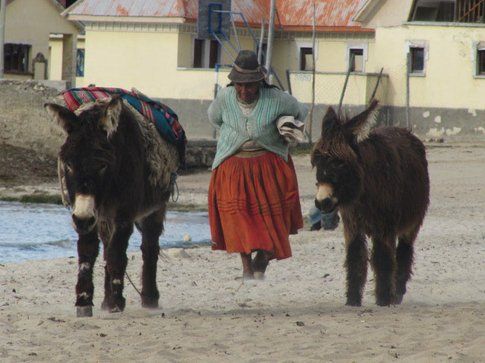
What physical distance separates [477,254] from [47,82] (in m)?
17.9

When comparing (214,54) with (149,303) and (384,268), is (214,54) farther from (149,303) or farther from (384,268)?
(384,268)

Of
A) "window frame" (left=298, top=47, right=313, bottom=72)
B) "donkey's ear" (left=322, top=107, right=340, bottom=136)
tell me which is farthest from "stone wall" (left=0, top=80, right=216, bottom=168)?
"donkey's ear" (left=322, top=107, right=340, bottom=136)

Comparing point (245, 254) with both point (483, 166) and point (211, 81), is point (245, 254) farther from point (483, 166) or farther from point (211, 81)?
point (211, 81)

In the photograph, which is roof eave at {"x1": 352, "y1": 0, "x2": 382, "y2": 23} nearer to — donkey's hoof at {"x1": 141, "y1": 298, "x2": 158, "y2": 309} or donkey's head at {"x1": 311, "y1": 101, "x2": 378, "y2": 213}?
donkey's hoof at {"x1": 141, "y1": 298, "x2": 158, "y2": 309}

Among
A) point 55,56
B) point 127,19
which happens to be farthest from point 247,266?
point 55,56

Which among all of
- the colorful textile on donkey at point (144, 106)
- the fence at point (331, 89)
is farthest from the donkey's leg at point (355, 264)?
the fence at point (331, 89)

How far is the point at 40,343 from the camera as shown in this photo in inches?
341

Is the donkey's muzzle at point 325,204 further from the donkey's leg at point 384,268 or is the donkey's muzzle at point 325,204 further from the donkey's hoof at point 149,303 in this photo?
the donkey's hoof at point 149,303

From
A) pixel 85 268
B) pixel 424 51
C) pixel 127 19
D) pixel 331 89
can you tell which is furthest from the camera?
pixel 127 19

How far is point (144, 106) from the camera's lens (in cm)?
1049

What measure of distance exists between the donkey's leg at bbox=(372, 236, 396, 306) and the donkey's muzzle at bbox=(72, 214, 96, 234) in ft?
7.79

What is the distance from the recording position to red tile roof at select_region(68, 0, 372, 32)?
133 feet

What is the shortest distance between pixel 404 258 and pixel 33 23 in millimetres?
41388

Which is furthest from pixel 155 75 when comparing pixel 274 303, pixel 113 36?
pixel 274 303
